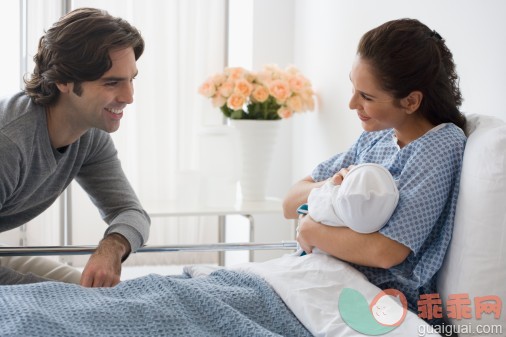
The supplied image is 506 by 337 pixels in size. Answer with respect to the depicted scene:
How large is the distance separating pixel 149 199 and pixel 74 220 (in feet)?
1.28

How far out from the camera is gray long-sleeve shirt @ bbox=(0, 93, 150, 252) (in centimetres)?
173

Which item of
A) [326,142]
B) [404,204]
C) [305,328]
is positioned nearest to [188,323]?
[305,328]

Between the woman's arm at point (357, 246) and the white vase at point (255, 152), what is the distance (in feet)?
4.88

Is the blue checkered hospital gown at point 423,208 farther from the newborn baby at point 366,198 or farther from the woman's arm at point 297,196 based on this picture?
the woman's arm at point 297,196

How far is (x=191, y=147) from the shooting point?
3451 mm

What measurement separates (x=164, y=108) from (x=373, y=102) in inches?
80.0

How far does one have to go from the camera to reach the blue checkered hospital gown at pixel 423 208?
1.36 meters

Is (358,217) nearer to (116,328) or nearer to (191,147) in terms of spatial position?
(116,328)

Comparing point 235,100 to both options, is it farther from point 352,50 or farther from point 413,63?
point 413,63

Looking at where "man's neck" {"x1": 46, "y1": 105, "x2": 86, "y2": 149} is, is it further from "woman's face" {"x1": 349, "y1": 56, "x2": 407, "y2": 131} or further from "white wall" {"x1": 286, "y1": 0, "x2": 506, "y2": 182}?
"white wall" {"x1": 286, "y1": 0, "x2": 506, "y2": 182}

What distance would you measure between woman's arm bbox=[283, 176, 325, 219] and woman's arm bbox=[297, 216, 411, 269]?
229 mm

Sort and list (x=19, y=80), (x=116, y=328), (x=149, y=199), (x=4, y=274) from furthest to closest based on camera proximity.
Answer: (x=149, y=199) → (x=19, y=80) → (x=4, y=274) → (x=116, y=328)

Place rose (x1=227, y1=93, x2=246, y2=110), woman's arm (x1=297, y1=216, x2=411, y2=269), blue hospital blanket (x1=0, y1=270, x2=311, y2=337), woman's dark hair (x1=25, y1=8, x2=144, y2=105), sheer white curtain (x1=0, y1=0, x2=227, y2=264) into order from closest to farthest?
blue hospital blanket (x1=0, y1=270, x2=311, y2=337) → woman's arm (x1=297, y1=216, x2=411, y2=269) → woman's dark hair (x1=25, y1=8, x2=144, y2=105) → rose (x1=227, y1=93, x2=246, y2=110) → sheer white curtain (x1=0, y1=0, x2=227, y2=264)

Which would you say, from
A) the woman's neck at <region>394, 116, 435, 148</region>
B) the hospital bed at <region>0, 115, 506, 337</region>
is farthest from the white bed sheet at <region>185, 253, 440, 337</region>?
the woman's neck at <region>394, 116, 435, 148</region>
